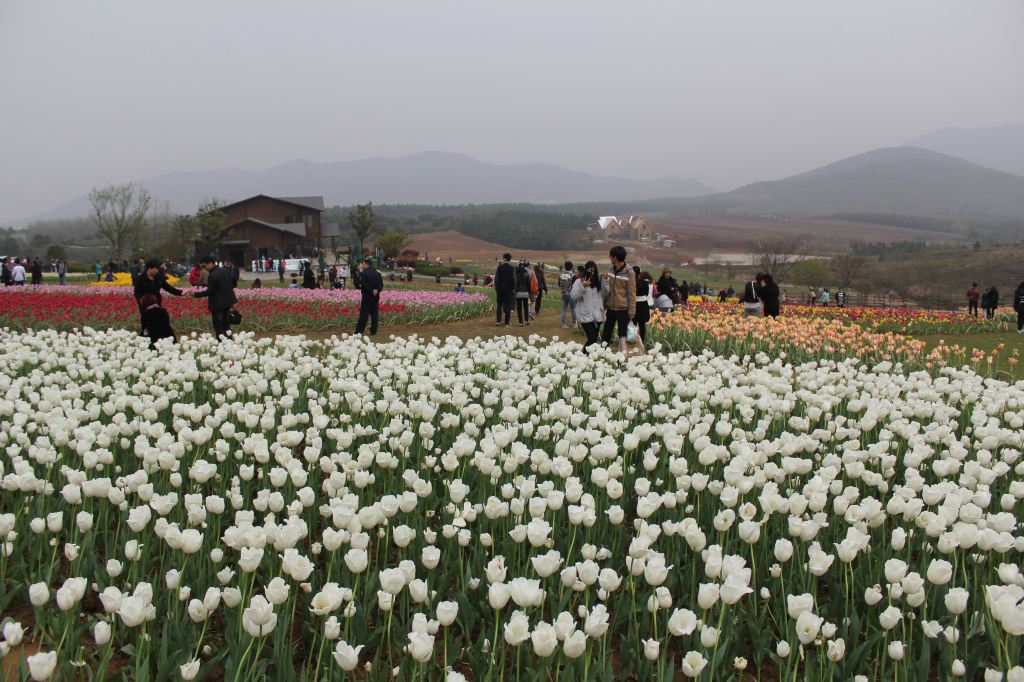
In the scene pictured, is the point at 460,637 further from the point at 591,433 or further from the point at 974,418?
the point at 974,418

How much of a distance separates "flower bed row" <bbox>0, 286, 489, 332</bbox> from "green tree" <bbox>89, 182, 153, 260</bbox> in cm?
5803

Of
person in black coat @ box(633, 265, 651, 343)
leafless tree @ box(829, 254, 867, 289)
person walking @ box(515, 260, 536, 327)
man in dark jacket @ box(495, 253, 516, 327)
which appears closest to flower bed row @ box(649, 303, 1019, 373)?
person in black coat @ box(633, 265, 651, 343)

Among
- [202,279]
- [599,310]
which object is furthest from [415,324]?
[202,279]

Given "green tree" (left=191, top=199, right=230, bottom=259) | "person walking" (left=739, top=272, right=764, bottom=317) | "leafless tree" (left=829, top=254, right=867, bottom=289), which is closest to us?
"person walking" (left=739, top=272, right=764, bottom=317)

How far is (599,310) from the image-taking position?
43.3ft

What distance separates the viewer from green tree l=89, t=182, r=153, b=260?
71250 millimetres

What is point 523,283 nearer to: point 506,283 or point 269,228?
point 506,283

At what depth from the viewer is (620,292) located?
12.7 metres

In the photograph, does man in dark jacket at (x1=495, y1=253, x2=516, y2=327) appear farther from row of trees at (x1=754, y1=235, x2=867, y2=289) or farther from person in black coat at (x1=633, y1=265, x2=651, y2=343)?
row of trees at (x1=754, y1=235, x2=867, y2=289)

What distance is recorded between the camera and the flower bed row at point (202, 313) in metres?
16.9

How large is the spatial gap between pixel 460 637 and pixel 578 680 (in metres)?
0.77

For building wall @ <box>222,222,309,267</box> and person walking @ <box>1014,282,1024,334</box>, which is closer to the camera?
person walking @ <box>1014,282,1024,334</box>

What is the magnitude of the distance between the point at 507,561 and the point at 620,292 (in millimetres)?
8843

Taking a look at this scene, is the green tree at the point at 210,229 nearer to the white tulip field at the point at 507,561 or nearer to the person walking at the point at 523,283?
the person walking at the point at 523,283
